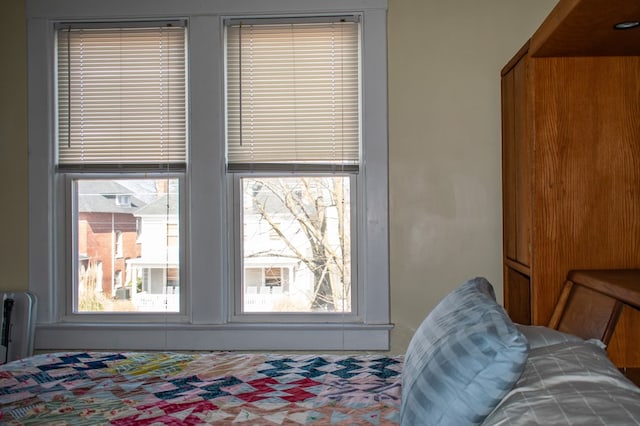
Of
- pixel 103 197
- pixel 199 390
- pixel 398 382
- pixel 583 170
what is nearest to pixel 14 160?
pixel 103 197

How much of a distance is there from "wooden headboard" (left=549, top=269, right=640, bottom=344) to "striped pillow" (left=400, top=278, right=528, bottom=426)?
1.90 ft

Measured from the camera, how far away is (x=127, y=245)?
3.34m

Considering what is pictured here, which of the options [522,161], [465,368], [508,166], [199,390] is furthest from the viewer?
[508,166]

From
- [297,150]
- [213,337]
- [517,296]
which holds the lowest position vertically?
[213,337]

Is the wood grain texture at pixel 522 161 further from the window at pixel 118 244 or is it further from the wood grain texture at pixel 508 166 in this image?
the window at pixel 118 244

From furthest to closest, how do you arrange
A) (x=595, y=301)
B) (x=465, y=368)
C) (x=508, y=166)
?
(x=508, y=166), (x=595, y=301), (x=465, y=368)

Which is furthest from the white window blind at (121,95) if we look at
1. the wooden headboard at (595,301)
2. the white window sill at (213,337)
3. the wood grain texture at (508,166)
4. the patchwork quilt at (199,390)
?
the wooden headboard at (595,301)

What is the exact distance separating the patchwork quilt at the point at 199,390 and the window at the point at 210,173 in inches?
36.7

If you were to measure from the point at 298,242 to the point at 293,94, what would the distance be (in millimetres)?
755

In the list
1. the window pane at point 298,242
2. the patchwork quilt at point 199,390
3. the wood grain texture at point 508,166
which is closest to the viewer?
the patchwork quilt at point 199,390

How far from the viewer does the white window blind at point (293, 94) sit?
321cm

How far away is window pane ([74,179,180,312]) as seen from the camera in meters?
3.31

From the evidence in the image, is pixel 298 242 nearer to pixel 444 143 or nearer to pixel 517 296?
pixel 444 143

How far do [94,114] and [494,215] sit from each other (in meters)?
2.10
